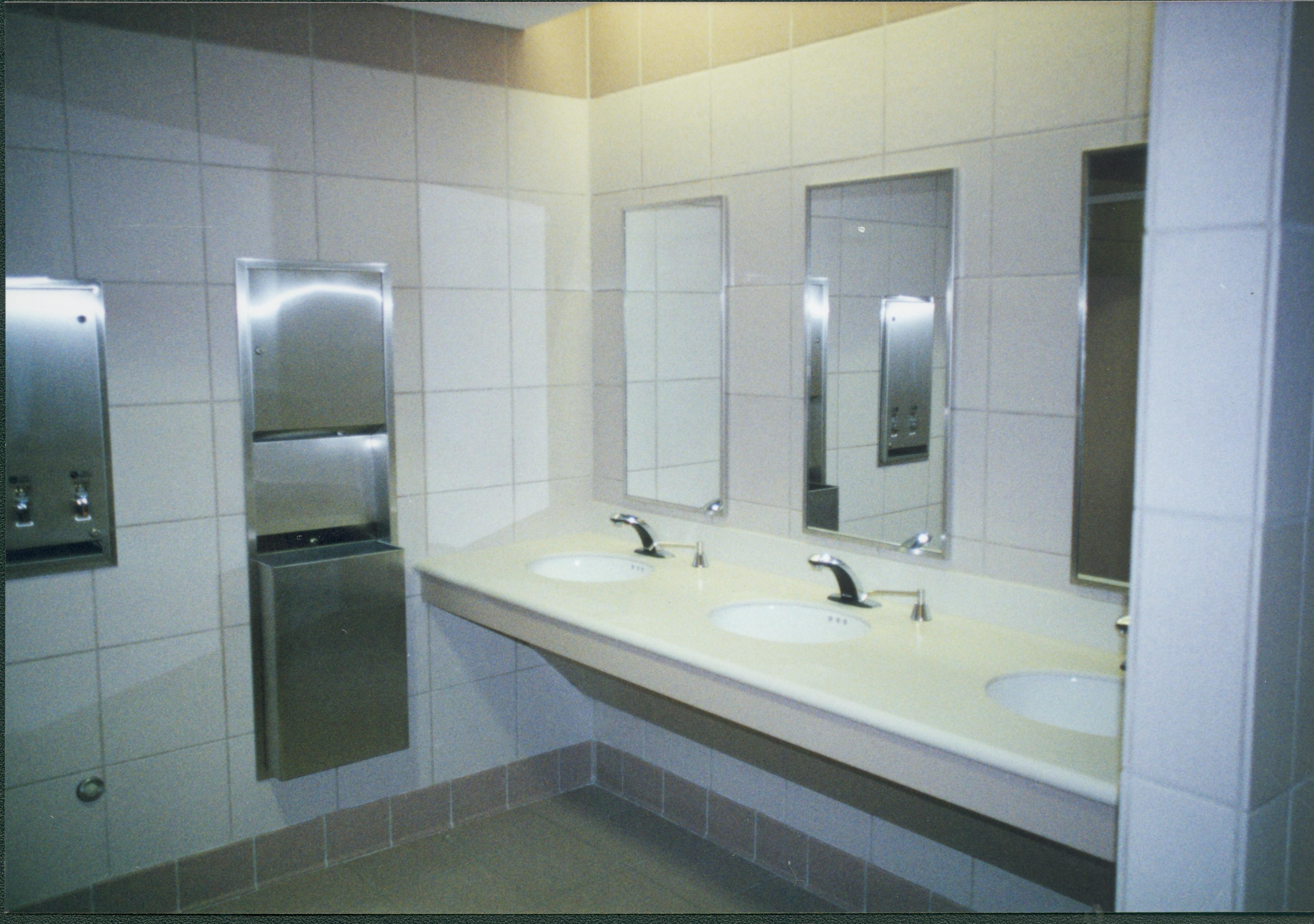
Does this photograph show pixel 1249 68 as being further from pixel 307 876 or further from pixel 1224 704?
pixel 307 876

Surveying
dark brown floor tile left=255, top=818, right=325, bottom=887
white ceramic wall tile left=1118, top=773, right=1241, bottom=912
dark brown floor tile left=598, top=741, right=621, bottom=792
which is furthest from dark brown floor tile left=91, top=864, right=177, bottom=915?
white ceramic wall tile left=1118, top=773, right=1241, bottom=912

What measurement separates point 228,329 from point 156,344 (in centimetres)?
20

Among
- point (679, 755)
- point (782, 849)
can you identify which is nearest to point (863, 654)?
point (782, 849)

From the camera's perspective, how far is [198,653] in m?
3.10

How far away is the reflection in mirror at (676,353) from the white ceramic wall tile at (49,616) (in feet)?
5.69

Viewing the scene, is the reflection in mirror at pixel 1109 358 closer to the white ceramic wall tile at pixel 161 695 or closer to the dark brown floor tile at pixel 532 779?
the dark brown floor tile at pixel 532 779

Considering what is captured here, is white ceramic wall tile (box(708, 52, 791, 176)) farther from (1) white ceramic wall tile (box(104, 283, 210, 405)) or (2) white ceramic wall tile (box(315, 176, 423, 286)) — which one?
(1) white ceramic wall tile (box(104, 283, 210, 405))

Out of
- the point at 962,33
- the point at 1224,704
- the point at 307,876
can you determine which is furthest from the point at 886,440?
the point at 307,876

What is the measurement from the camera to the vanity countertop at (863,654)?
1.93 metres

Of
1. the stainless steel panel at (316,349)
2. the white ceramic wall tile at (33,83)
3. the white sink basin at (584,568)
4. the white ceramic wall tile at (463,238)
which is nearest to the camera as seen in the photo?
the white ceramic wall tile at (33,83)

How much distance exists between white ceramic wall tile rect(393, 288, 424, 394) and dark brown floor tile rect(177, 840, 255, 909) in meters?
1.48

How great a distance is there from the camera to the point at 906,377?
2814 mm

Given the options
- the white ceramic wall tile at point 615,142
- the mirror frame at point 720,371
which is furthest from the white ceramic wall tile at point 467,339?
the white ceramic wall tile at point 615,142

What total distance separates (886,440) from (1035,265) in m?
0.60
